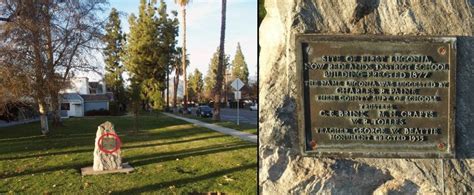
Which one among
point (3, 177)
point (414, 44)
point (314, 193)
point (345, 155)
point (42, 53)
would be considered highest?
point (42, 53)

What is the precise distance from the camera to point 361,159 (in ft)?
14.6

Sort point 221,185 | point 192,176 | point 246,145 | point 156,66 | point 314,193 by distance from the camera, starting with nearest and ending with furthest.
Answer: point 314,193
point 221,185
point 192,176
point 246,145
point 156,66

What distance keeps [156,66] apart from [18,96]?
34.0 metres

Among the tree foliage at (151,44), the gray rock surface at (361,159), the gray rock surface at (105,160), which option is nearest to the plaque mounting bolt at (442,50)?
the gray rock surface at (361,159)

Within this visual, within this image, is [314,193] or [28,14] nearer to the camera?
[314,193]

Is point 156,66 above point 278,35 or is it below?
above

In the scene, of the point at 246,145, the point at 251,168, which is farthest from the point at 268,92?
the point at 246,145

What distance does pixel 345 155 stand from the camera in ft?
14.6

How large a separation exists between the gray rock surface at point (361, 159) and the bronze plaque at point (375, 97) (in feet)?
0.27

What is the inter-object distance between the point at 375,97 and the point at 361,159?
0.59 meters

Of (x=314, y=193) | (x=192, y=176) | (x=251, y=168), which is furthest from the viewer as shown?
(x=251, y=168)

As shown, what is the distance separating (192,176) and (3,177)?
4334 millimetres

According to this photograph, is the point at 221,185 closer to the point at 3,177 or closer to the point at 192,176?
the point at 192,176

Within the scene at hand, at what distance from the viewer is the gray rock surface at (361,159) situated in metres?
4.40
